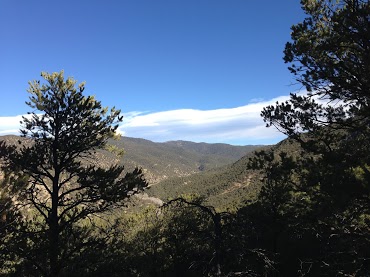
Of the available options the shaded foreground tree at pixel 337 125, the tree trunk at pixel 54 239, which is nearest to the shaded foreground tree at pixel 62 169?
the tree trunk at pixel 54 239

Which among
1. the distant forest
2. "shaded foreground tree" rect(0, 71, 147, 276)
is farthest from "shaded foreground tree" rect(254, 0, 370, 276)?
"shaded foreground tree" rect(0, 71, 147, 276)

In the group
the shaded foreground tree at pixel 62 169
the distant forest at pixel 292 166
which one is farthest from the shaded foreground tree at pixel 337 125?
the shaded foreground tree at pixel 62 169

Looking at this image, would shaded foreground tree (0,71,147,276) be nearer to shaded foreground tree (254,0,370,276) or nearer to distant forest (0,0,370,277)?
distant forest (0,0,370,277)

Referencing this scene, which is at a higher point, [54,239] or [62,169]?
[62,169]

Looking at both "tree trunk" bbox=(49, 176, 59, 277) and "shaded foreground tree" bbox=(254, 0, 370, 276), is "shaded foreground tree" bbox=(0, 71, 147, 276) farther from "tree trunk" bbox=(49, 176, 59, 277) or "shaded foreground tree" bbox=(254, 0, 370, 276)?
"shaded foreground tree" bbox=(254, 0, 370, 276)

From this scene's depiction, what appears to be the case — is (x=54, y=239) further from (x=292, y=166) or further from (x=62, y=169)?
(x=292, y=166)

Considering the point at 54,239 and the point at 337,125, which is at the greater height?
the point at 337,125

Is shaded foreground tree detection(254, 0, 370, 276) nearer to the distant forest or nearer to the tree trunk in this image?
the distant forest

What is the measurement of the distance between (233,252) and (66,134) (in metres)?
10.0

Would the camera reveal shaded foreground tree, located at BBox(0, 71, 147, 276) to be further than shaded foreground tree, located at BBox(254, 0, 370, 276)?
Yes

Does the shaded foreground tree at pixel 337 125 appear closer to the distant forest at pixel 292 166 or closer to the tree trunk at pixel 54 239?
the distant forest at pixel 292 166

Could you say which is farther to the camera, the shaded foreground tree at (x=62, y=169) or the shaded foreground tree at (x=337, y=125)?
the shaded foreground tree at (x=62, y=169)

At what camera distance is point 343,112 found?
1059 cm

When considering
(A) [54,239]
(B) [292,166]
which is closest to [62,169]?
(A) [54,239]
